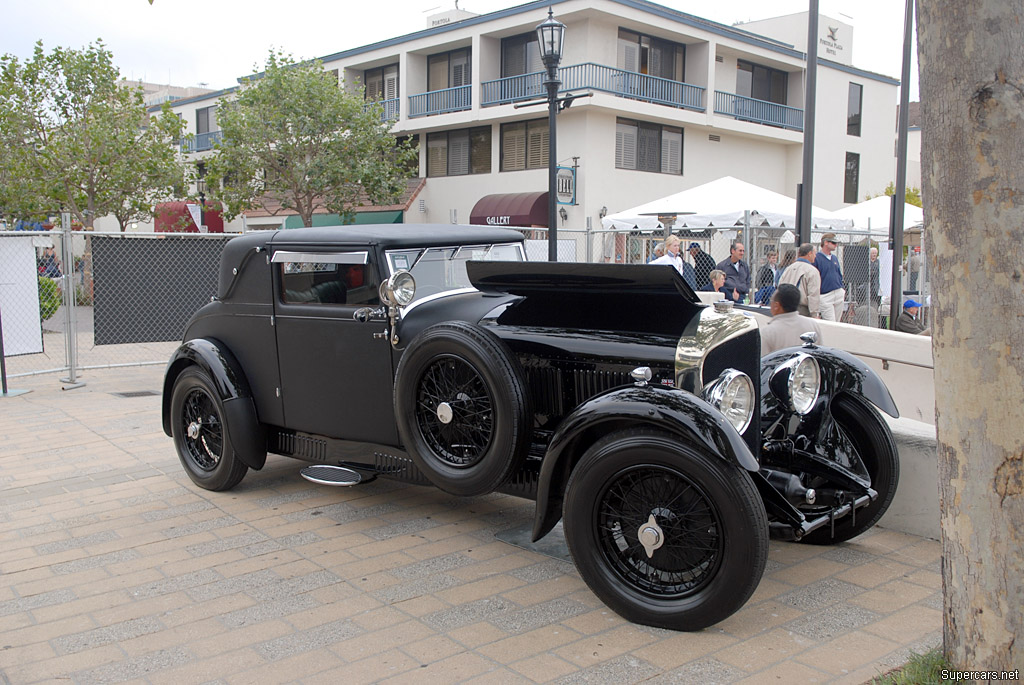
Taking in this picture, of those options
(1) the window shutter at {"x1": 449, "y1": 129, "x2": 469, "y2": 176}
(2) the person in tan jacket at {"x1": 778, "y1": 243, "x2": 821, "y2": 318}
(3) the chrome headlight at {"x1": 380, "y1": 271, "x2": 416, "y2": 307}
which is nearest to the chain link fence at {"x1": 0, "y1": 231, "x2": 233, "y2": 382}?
(3) the chrome headlight at {"x1": 380, "y1": 271, "x2": 416, "y2": 307}

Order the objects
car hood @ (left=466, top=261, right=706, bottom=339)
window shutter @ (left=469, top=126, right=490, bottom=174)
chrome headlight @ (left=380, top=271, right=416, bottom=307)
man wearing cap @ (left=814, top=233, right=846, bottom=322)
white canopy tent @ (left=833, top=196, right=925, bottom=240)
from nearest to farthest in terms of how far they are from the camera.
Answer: car hood @ (left=466, top=261, right=706, bottom=339) < chrome headlight @ (left=380, top=271, right=416, bottom=307) < man wearing cap @ (left=814, top=233, right=846, bottom=322) < white canopy tent @ (left=833, top=196, right=925, bottom=240) < window shutter @ (left=469, top=126, right=490, bottom=174)

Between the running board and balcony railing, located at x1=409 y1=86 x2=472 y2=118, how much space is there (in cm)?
2395

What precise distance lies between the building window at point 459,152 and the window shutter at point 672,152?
228 inches

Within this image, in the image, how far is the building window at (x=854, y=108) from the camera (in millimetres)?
33156

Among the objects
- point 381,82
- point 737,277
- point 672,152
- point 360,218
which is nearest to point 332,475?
point 737,277

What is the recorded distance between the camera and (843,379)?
4.59m

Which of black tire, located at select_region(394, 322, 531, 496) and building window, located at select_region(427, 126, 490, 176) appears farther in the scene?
building window, located at select_region(427, 126, 490, 176)

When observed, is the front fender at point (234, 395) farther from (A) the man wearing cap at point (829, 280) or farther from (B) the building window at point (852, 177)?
(B) the building window at point (852, 177)

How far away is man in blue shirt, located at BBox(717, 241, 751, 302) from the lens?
12086mm

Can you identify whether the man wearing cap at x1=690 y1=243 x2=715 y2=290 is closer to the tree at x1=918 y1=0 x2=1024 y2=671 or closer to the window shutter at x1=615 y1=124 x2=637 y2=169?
the tree at x1=918 y1=0 x2=1024 y2=671

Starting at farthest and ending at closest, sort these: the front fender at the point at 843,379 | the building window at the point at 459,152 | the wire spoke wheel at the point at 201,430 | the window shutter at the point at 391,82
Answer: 1. the window shutter at the point at 391,82
2. the building window at the point at 459,152
3. the wire spoke wheel at the point at 201,430
4. the front fender at the point at 843,379

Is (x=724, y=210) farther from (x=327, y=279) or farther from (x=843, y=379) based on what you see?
(x=327, y=279)

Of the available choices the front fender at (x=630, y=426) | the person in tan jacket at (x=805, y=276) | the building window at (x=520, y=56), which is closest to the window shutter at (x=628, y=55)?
the building window at (x=520, y=56)

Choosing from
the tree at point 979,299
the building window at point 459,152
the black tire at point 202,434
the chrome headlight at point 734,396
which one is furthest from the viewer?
the building window at point 459,152
